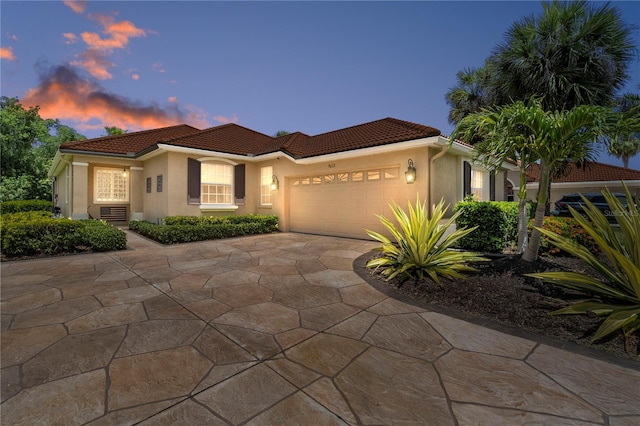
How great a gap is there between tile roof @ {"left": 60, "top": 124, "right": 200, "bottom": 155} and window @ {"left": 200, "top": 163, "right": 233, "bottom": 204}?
3.11 metres

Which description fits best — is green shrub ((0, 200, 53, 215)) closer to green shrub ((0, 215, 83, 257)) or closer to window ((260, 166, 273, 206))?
green shrub ((0, 215, 83, 257))

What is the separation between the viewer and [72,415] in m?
1.63

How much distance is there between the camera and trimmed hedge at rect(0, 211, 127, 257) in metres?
6.09

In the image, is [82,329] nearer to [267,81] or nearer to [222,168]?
[222,168]

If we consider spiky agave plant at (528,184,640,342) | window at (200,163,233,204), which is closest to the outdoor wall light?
spiky agave plant at (528,184,640,342)

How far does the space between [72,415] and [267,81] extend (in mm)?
14678

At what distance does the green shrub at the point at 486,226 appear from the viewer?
21.4 ft

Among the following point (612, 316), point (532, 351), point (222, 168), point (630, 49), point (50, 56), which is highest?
point (50, 56)

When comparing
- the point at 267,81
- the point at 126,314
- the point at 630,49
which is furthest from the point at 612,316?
the point at 267,81

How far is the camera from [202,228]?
8953 mm

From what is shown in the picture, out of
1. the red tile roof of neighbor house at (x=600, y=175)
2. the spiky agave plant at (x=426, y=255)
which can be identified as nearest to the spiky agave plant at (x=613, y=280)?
the spiky agave plant at (x=426, y=255)

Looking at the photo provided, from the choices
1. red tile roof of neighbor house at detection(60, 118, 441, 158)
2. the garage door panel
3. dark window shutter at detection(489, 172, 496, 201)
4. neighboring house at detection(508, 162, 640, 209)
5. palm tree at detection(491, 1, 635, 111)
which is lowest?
the garage door panel

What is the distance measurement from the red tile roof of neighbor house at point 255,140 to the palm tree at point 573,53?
15.1 ft

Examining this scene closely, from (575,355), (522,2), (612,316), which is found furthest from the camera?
(522,2)
